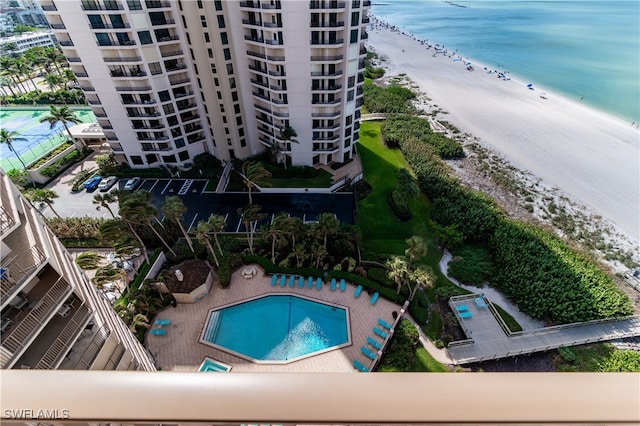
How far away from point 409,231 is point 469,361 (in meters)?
15.9

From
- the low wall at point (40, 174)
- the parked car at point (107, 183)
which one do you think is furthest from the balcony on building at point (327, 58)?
the low wall at point (40, 174)

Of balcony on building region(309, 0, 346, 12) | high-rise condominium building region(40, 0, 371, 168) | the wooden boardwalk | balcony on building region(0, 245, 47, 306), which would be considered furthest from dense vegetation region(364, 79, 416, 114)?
balcony on building region(0, 245, 47, 306)

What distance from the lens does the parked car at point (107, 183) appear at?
43969mm

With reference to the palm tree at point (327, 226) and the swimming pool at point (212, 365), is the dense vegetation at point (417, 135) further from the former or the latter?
the swimming pool at point (212, 365)

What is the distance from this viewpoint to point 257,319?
92.7ft

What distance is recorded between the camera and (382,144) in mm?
56781

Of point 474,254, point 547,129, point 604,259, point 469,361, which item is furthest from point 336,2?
point 547,129

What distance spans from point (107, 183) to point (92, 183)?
2.05 meters

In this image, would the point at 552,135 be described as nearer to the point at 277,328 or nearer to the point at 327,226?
the point at 327,226

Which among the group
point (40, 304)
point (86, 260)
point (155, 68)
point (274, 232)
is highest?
point (155, 68)

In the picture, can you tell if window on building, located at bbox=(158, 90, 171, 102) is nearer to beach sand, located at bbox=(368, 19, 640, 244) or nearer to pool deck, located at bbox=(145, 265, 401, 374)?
pool deck, located at bbox=(145, 265, 401, 374)

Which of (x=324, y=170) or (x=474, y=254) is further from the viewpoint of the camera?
(x=324, y=170)

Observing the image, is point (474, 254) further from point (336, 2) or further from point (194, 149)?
point (194, 149)

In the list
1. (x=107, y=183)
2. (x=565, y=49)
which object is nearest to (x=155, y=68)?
(x=107, y=183)
